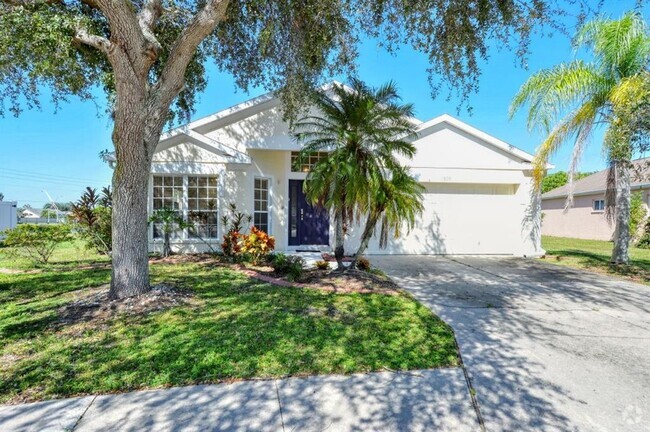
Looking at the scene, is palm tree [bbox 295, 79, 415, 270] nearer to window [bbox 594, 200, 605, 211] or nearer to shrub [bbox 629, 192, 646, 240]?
shrub [bbox 629, 192, 646, 240]

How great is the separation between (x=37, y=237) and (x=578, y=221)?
28.3 m

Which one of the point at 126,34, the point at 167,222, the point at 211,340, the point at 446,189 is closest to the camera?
the point at 211,340

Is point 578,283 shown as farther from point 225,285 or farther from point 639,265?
point 225,285

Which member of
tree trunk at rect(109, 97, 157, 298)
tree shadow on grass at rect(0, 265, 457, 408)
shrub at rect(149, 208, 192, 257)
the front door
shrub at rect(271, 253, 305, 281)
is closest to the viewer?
tree shadow on grass at rect(0, 265, 457, 408)

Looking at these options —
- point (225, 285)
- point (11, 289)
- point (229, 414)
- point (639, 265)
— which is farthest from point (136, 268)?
point (639, 265)

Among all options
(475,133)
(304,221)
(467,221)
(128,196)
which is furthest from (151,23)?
(467,221)

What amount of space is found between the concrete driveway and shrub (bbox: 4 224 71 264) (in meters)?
9.37

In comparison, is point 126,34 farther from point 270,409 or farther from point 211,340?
point 270,409

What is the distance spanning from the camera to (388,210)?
7434mm

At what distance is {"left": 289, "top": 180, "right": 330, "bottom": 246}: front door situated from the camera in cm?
1270

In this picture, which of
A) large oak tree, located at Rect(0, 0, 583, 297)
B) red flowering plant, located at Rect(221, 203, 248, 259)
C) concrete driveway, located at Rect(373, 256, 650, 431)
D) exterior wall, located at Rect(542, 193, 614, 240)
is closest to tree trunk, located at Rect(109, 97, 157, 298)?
large oak tree, located at Rect(0, 0, 583, 297)

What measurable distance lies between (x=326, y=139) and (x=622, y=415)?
6.68 metres

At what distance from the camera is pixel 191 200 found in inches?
452

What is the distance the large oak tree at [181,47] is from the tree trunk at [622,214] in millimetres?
7171
